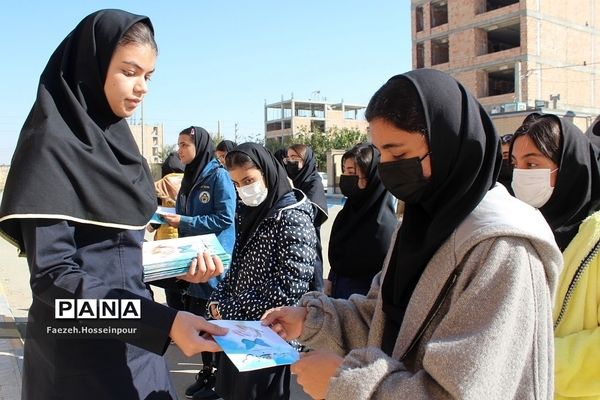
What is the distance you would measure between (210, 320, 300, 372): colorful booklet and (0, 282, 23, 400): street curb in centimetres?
302

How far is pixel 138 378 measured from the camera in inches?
68.4

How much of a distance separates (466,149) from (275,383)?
1.86 meters

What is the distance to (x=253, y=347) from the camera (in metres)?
1.62

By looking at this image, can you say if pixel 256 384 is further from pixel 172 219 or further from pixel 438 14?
pixel 438 14

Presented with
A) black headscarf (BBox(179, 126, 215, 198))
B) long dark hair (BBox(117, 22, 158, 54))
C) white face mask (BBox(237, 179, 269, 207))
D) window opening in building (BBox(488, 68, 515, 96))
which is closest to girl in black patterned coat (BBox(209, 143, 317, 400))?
white face mask (BBox(237, 179, 269, 207))

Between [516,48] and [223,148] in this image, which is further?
[516,48]

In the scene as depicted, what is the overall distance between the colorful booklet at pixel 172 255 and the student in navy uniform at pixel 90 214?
116mm

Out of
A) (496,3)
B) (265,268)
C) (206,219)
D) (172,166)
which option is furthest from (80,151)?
(496,3)

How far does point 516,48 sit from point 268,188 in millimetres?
35603

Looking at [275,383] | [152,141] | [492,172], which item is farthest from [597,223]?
[152,141]

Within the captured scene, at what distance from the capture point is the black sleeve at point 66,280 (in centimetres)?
150

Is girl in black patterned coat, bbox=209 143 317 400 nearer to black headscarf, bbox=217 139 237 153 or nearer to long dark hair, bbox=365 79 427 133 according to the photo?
long dark hair, bbox=365 79 427 133

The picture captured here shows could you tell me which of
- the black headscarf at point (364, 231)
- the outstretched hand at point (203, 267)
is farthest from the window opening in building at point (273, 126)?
the outstretched hand at point (203, 267)

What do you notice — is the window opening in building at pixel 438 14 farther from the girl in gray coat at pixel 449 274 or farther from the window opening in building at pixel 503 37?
the girl in gray coat at pixel 449 274
